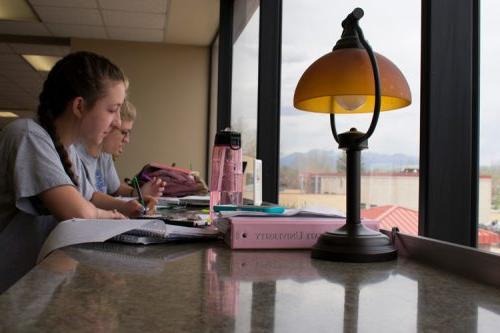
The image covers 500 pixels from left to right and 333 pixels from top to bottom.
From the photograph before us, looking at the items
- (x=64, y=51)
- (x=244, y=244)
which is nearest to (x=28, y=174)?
(x=244, y=244)

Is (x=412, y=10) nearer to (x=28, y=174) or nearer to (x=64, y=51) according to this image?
(x=28, y=174)

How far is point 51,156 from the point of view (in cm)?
139

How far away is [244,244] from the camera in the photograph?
3.24 ft

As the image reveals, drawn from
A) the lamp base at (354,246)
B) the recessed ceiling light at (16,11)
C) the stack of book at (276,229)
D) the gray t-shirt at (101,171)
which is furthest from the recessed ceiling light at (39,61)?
the lamp base at (354,246)

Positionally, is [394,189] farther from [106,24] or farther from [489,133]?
[106,24]

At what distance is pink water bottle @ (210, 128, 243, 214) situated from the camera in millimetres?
1408

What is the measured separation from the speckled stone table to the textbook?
10 cm

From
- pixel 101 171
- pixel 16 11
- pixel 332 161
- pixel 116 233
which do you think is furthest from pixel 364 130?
pixel 16 11

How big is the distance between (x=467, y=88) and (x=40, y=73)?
676 centimetres

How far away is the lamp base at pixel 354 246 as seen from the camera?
87cm

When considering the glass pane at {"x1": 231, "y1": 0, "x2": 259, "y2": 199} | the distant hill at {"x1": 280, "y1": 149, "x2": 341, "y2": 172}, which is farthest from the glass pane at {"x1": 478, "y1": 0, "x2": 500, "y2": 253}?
the glass pane at {"x1": 231, "y1": 0, "x2": 259, "y2": 199}

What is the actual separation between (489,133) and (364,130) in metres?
0.53

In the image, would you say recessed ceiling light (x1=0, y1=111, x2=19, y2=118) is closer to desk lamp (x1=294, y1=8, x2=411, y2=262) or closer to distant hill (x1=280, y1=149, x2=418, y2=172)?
distant hill (x1=280, y1=149, x2=418, y2=172)

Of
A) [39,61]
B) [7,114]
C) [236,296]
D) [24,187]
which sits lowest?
[236,296]
